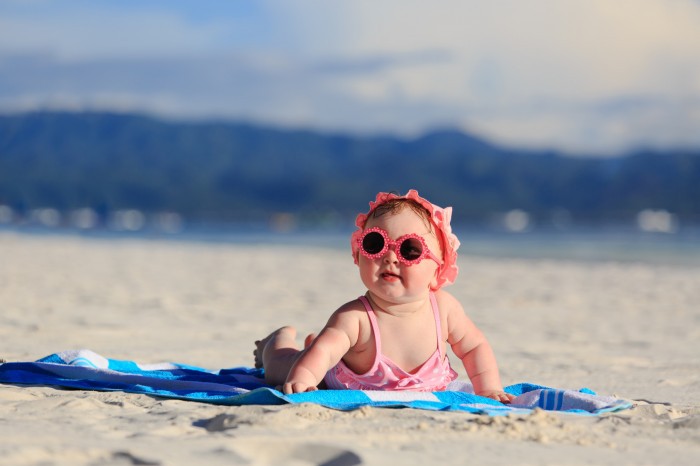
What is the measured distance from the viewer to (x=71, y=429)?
273 cm

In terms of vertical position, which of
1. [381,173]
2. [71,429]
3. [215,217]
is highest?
[381,173]

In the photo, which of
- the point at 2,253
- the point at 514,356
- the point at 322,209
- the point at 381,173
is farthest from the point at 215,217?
the point at 514,356

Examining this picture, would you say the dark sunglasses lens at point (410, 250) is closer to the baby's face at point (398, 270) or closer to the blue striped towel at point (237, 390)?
the baby's face at point (398, 270)

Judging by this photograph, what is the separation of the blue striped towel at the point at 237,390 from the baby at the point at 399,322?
12 centimetres

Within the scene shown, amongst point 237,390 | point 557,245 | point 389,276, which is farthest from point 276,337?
point 557,245

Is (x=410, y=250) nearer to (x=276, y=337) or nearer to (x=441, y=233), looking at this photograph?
(x=441, y=233)

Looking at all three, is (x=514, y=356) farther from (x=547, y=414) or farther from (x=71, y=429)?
(x=71, y=429)

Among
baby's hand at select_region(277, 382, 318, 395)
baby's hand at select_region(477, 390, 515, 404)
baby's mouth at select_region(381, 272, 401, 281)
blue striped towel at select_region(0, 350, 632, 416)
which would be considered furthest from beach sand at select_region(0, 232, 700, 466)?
baby's mouth at select_region(381, 272, 401, 281)

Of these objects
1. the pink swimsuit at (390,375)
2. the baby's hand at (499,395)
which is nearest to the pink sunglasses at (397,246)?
the pink swimsuit at (390,375)

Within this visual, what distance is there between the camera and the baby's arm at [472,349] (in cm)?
347

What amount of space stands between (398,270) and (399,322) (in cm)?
22

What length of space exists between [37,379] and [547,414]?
2.06 meters

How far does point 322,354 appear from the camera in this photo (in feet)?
10.6

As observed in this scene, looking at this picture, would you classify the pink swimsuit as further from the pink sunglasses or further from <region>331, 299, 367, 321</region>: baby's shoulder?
the pink sunglasses
